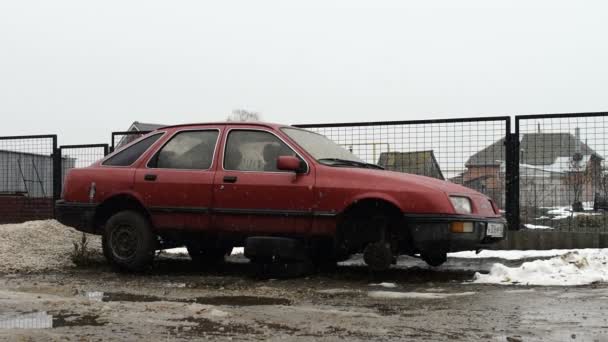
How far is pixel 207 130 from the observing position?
24.8 feet

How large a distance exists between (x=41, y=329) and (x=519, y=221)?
23.0 feet

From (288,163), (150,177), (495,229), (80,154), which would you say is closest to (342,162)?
(288,163)

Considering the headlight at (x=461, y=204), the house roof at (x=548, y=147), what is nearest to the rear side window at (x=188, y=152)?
the headlight at (x=461, y=204)

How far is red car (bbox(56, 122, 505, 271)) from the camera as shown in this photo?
→ 21.5 ft

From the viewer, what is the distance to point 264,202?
690cm

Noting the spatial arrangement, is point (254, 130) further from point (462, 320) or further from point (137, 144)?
point (462, 320)

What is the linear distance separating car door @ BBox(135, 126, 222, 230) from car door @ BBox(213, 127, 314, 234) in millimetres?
161

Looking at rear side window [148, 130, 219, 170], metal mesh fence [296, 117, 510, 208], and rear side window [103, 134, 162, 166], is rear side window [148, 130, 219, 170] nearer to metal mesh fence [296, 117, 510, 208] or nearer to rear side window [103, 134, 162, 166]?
rear side window [103, 134, 162, 166]

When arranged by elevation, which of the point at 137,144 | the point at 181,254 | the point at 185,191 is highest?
the point at 137,144

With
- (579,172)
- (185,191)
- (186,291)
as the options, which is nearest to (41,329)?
(186,291)

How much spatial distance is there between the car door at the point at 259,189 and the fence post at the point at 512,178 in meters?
3.93

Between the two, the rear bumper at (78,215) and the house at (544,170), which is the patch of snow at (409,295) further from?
the house at (544,170)

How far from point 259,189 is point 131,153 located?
72.3 inches

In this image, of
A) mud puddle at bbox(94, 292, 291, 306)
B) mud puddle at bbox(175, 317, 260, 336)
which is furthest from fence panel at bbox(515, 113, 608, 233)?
mud puddle at bbox(175, 317, 260, 336)
